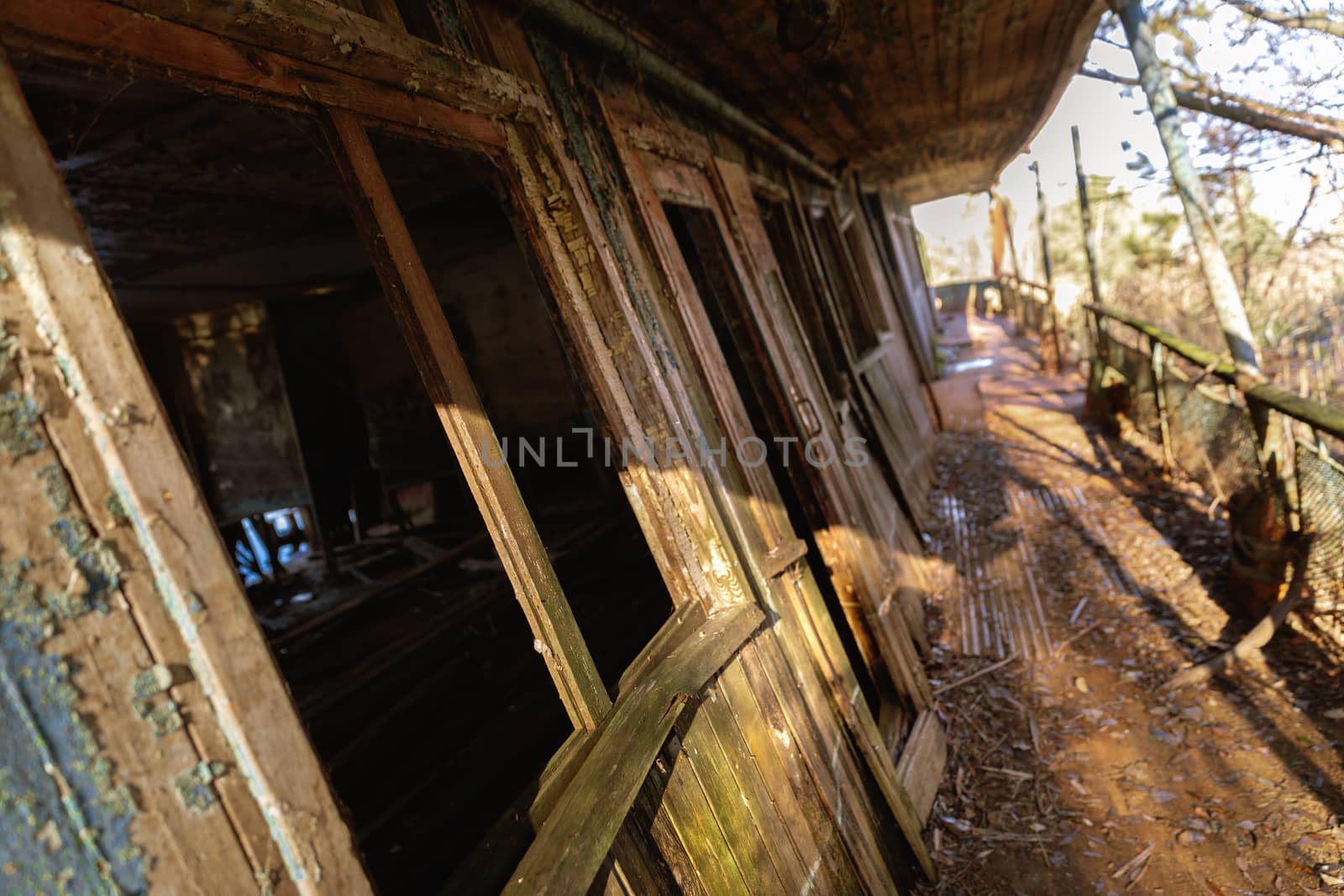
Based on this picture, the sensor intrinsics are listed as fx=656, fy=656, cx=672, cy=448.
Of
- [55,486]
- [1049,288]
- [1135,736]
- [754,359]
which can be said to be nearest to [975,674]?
[1135,736]

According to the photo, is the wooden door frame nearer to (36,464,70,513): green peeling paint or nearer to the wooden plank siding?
the wooden plank siding

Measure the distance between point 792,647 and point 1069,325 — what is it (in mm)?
12724

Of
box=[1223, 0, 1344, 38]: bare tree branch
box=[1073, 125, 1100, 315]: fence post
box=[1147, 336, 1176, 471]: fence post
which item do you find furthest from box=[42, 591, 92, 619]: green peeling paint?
box=[1073, 125, 1100, 315]: fence post

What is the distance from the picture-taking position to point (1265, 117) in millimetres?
4578

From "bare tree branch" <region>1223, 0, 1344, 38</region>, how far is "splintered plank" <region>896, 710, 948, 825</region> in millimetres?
4964

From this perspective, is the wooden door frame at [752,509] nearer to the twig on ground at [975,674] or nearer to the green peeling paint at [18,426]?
the twig on ground at [975,674]

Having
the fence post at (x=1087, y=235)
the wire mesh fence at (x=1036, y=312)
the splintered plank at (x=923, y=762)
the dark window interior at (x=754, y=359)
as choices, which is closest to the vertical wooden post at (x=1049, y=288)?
the wire mesh fence at (x=1036, y=312)

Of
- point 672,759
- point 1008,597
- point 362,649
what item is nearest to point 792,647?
point 672,759

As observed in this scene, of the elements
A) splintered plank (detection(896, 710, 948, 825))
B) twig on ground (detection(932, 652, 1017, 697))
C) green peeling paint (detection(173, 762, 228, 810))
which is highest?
green peeling paint (detection(173, 762, 228, 810))

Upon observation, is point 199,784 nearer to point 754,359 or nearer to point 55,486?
point 55,486

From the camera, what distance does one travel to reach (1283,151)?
529 cm

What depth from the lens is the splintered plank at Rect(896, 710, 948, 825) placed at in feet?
10.4

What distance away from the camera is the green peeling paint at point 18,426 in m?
0.81

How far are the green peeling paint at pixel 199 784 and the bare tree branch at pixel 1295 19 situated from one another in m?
6.43
